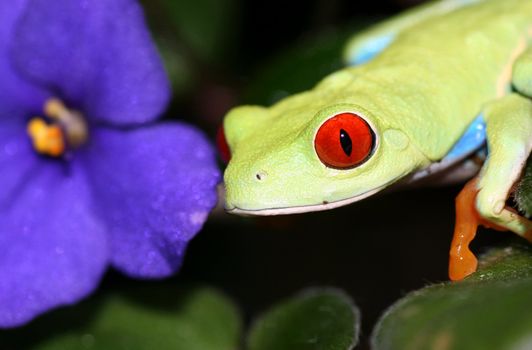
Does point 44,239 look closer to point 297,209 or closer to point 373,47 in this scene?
point 297,209

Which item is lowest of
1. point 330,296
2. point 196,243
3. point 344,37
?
point 196,243

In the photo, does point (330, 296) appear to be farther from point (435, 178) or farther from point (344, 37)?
point (344, 37)

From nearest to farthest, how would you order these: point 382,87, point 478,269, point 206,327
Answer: point 478,269 → point 382,87 → point 206,327

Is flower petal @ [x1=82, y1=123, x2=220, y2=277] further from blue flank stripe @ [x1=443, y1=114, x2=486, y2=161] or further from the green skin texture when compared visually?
blue flank stripe @ [x1=443, y1=114, x2=486, y2=161]

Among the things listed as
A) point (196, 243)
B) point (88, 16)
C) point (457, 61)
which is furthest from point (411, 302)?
point (196, 243)

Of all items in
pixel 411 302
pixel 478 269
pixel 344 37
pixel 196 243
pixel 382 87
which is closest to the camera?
pixel 411 302

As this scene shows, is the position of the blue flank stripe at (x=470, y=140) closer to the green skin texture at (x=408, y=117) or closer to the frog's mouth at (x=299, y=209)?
the green skin texture at (x=408, y=117)

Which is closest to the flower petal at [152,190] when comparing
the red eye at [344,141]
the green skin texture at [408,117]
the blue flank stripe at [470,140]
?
the green skin texture at [408,117]

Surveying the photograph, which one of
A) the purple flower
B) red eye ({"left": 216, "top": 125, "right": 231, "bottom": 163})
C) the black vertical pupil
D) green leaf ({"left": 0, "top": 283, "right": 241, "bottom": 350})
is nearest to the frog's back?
the black vertical pupil
